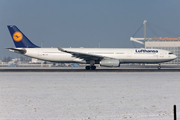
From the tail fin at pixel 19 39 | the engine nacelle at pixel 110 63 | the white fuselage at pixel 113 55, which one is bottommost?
the engine nacelle at pixel 110 63

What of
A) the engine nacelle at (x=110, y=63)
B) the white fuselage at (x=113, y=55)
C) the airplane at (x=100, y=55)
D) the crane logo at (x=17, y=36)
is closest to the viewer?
the engine nacelle at (x=110, y=63)

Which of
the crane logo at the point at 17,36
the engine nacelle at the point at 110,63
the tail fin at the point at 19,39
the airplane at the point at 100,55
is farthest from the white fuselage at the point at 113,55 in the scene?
the engine nacelle at the point at 110,63

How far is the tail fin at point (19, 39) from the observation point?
3584 centimetres

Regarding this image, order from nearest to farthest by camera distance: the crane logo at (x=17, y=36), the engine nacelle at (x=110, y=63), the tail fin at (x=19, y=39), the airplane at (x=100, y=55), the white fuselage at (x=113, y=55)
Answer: the engine nacelle at (x=110, y=63) → the airplane at (x=100, y=55) → the white fuselage at (x=113, y=55) → the tail fin at (x=19, y=39) → the crane logo at (x=17, y=36)

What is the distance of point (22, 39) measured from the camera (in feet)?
118

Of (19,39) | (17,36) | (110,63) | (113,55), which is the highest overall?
(17,36)

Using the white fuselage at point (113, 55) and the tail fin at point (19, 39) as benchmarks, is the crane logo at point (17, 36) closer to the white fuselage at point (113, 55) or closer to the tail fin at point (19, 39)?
the tail fin at point (19, 39)

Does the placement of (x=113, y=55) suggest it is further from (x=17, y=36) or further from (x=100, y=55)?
(x=17, y=36)

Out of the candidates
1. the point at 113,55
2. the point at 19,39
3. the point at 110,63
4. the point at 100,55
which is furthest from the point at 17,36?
the point at 110,63

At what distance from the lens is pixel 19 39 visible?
118 feet

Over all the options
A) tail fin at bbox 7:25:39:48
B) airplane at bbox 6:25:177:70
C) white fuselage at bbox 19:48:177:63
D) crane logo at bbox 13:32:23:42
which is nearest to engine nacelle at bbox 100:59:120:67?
airplane at bbox 6:25:177:70

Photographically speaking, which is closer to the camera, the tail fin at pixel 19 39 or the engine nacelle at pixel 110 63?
the engine nacelle at pixel 110 63

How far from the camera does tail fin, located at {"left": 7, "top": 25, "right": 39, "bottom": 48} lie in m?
35.8

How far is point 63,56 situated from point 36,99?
2405 centimetres
